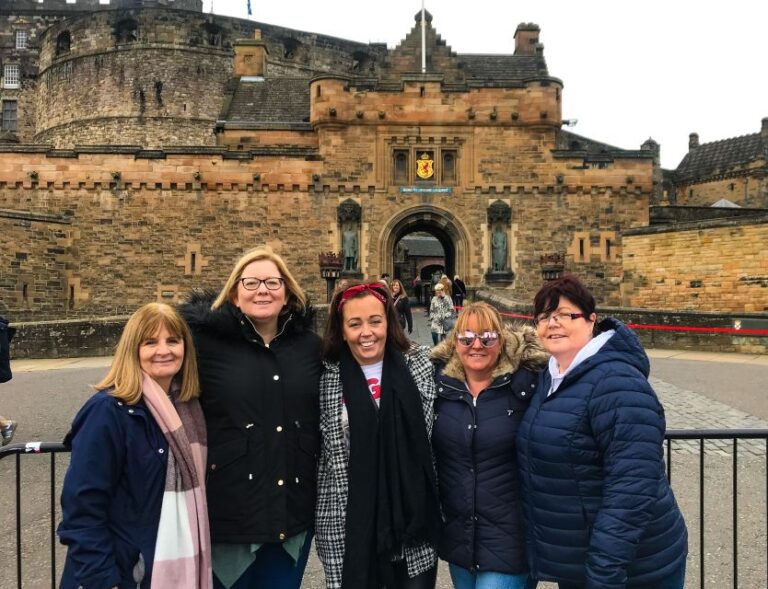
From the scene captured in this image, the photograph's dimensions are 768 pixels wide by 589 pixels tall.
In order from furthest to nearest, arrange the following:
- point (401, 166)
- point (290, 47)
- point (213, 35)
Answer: point (290, 47) → point (213, 35) → point (401, 166)

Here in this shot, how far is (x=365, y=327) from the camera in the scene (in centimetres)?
242

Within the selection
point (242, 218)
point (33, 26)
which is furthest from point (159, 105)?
point (242, 218)

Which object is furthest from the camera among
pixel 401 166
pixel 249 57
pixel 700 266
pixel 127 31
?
pixel 127 31

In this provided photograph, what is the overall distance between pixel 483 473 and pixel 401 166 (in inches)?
707

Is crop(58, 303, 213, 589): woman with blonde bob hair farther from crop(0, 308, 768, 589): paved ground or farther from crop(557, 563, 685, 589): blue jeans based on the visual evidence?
crop(0, 308, 768, 589): paved ground

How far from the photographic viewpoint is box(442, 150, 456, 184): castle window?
19.6 meters

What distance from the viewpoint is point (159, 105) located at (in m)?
32.8

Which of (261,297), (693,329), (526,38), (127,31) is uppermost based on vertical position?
(127,31)

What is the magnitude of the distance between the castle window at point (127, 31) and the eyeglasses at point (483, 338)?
36119 mm

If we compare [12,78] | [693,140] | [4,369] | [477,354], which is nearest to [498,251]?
[4,369]

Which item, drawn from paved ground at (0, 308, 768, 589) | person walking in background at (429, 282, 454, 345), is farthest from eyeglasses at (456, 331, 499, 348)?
person walking in background at (429, 282, 454, 345)

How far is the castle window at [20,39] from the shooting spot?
38438 mm

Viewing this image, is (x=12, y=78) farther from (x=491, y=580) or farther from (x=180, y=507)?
(x=491, y=580)

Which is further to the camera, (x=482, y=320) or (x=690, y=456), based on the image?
(x=690, y=456)
